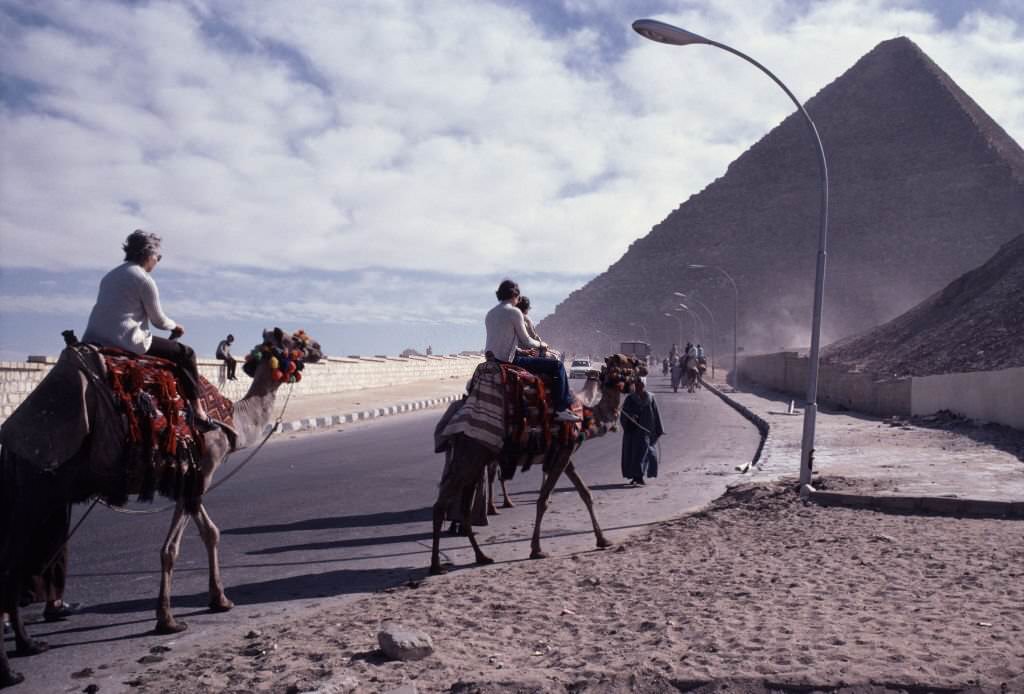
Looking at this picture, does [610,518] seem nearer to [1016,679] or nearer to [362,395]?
[1016,679]

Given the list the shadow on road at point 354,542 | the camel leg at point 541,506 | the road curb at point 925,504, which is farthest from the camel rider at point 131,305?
the road curb at point 925,504

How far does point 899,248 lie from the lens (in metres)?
174

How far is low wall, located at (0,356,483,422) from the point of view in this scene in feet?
58.9

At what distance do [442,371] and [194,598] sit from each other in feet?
172

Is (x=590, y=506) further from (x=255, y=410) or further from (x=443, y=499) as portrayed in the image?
(x=255, y=410)

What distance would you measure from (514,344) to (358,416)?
19922 millimetres

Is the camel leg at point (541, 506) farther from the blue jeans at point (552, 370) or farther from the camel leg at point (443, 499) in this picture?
the camel leg at point (443, 499)

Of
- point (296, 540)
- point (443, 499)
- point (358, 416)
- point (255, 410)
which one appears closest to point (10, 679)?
point (255, 410)

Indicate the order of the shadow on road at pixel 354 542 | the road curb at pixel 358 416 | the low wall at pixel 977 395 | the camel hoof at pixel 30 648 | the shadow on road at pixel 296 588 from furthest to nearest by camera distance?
the road curb at pixel 358 416
the low wall at pixel 977 395
the shadow on road at pixel 354 542
the shadow on road at pixel 296 588
the camel hoof at pixel 30 648

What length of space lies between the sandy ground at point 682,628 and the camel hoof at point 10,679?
0.58m

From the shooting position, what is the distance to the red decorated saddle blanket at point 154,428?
5.72 metres

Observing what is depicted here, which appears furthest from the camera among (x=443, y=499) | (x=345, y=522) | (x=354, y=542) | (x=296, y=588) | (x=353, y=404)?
(x=353, y=404)

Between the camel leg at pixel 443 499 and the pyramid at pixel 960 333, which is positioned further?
the pyramid at pixel 960 333

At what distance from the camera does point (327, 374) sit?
1444 inches
